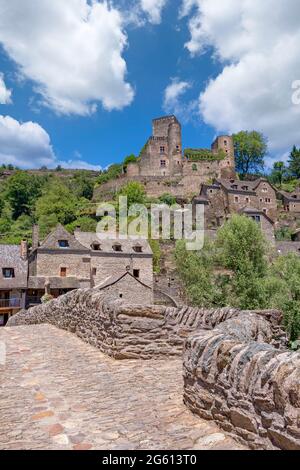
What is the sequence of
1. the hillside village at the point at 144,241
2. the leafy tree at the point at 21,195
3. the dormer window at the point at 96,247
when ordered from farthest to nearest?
the leafy tree at the point at 21,195
the dormer window at the point at 96,247
the hillside village at the point at 144,241

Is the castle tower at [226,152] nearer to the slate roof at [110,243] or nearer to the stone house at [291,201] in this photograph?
the stone house at [291,201]

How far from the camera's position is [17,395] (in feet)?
17.9

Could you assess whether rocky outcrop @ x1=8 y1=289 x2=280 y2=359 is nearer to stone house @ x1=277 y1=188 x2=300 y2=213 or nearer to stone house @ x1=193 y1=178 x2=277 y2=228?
stone house @ x1=193 y1=178 x2=277 y2=228

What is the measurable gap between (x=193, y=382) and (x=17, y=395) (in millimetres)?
2685

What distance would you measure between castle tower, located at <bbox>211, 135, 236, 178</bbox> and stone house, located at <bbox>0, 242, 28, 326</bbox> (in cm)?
5202

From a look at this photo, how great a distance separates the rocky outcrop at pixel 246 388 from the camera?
3047mm

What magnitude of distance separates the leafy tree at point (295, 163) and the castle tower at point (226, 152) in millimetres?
18137

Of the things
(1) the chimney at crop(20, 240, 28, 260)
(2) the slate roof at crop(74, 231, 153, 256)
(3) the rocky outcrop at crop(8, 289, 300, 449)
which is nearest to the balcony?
(1) the chimney at crop(20, 240, 28, 260)

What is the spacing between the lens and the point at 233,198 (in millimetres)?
67500

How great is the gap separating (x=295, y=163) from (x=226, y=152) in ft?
68.0

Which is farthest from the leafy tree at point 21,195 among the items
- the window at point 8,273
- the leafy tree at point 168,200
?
the window at point 8,273

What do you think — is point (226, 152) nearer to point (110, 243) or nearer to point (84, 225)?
point (84, 225)

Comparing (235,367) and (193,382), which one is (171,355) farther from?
(235,367)
